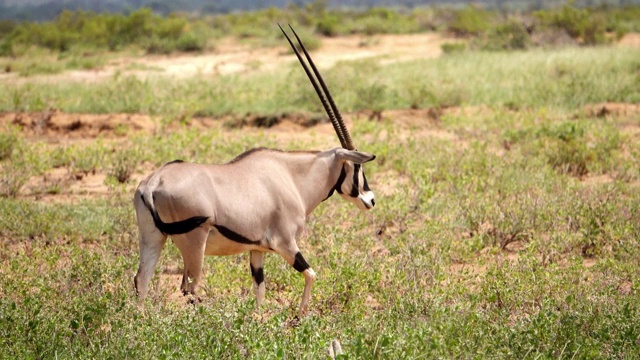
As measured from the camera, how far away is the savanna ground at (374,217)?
5500 mm

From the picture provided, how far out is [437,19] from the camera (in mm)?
35938

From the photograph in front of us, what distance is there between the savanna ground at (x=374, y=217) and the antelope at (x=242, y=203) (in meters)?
0.33

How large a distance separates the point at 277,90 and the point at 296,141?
3.11 metres

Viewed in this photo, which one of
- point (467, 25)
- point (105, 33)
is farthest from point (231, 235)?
point (467, 25)

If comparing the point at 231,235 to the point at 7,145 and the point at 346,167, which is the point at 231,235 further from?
the point at 7,145

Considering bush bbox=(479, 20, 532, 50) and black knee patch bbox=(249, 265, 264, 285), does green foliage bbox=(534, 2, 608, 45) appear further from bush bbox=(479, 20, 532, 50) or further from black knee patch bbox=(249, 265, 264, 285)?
black knee patch bbox=(249, 265, 264, 285)

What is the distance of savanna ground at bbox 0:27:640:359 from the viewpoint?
5500 mm

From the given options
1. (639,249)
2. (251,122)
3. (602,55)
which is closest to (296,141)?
(251,122)

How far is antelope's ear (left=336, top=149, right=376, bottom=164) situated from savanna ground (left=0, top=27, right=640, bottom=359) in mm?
910

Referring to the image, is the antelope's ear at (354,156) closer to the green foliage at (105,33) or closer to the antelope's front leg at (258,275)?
the antelope's front leg at (258,275)

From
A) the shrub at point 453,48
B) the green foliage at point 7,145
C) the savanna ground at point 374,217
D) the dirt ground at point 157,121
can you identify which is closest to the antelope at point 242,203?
the savanna ground at point 374,217

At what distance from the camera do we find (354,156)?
6520mm

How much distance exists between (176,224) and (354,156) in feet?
4.73

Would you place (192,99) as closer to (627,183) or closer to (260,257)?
(627,183)
